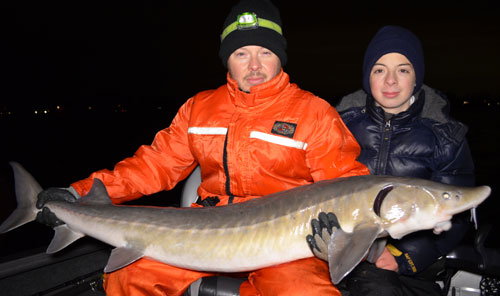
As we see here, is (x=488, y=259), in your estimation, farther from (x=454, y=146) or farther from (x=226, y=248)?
(x=226, y=248)

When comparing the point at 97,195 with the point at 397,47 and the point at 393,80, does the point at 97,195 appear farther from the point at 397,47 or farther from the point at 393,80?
the point at 397,47

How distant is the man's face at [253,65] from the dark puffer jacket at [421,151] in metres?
0.83

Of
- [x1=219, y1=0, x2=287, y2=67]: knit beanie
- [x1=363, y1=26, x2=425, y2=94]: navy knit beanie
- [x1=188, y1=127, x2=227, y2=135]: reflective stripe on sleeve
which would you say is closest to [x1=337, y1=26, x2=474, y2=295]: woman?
[x1=363, y1=26, x2=425, y2=94]: navy knit beanie

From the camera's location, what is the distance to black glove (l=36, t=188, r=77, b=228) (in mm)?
2377

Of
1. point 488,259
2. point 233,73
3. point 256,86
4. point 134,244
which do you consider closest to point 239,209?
point 134,244

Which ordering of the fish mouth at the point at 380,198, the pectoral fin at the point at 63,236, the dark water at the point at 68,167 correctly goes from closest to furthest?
the fish mouth at the point at 380,198 < the pectoral fin at the point at 63,236 < the dark water at the point at 68,167

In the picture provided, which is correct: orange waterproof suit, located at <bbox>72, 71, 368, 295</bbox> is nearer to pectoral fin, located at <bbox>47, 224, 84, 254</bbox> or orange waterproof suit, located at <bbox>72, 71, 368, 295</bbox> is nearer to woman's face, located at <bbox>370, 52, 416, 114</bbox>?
pectoral fin, located at <bbox>47, 224, 84, 254</bbox>

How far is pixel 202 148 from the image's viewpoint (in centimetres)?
261

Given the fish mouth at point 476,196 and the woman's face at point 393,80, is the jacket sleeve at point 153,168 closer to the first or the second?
the woman's face at point 393,80

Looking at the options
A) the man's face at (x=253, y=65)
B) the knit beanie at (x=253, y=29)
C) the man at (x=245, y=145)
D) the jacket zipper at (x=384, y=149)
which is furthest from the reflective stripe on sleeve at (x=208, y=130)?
the jacket zipper at (x=384, y=149)

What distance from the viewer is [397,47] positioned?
8.74ft

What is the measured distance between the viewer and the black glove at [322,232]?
1.90m

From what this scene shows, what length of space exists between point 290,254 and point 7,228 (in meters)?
1.81

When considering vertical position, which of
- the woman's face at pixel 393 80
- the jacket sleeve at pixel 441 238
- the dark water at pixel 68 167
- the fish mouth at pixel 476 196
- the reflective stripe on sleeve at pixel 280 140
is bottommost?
the dark water at pixel 68 167
